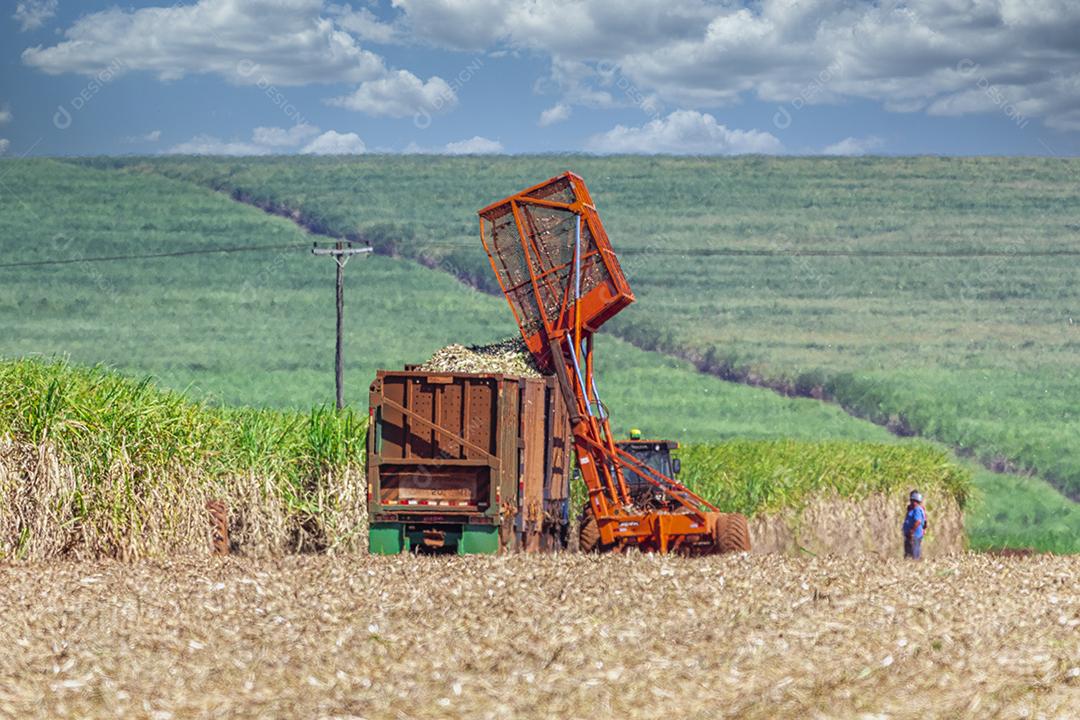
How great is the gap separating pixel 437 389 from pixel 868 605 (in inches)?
231

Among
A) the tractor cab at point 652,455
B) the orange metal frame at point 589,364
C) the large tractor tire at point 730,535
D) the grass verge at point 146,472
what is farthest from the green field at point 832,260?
the grass verge at point 146,472

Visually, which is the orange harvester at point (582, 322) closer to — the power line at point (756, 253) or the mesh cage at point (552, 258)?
the mesh cage at point (552, 258)

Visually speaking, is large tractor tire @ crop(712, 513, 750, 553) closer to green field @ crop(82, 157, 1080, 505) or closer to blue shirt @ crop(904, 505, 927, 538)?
blue shirt @ crop(904, 505, 927, 538)

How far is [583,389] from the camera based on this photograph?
20344 mm

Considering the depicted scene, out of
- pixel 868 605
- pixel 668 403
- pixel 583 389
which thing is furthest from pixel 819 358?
pixel 868 605

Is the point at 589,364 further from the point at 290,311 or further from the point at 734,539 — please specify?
the point at 290,311

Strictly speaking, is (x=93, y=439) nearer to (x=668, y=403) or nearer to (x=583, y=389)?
(x=583, y=389)

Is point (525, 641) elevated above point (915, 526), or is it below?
above

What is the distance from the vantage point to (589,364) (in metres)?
20.8

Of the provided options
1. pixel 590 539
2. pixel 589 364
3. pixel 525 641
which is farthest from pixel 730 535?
pixel 525 641

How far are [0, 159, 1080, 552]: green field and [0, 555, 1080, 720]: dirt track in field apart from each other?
1791cm

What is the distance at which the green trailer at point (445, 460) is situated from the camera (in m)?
18.2

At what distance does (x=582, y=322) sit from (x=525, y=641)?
844 cm


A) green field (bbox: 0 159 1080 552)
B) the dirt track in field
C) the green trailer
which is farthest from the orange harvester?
green field (bbox: 0 159 1080 552)
